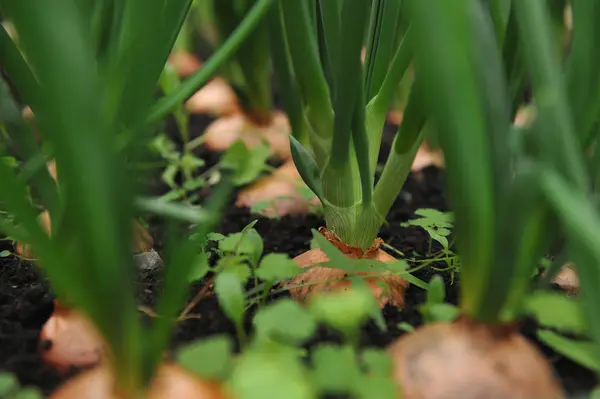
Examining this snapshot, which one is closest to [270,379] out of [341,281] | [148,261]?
[341,281]

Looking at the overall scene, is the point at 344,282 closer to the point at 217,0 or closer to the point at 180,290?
the point at 180,290

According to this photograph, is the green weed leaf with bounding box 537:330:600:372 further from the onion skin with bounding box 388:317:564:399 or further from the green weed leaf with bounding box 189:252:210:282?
the green weed leaf with bounding box 189:252:210:282

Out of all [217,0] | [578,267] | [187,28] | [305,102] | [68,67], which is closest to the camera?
[68,67]

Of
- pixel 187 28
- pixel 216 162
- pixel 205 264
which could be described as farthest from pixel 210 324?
pixel 187 28

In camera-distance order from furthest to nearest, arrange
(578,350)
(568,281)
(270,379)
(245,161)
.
Result: 1. (245,161)
2. (568,281)
3. (578,350)
4. (270,379)

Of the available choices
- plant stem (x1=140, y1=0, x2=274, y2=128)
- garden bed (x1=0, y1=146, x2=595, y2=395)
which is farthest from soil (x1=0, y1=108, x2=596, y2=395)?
plant stem (x1=140, y1=0, x2=274, y2=128)

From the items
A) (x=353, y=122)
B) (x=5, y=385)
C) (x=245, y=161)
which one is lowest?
(x=245, y=161)

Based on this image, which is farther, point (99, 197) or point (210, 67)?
point (210, 67)

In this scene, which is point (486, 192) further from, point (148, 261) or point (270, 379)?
point (148, 261)
